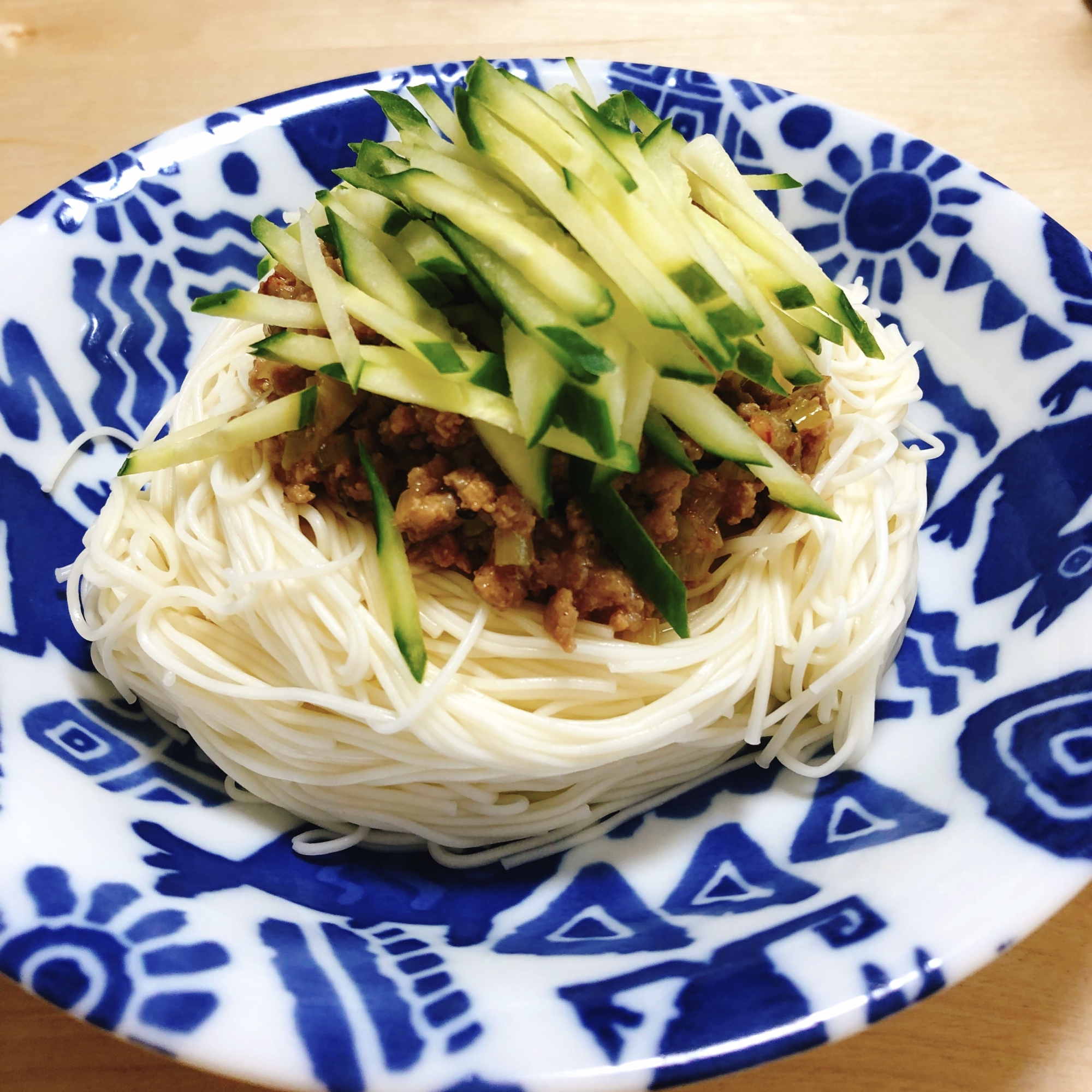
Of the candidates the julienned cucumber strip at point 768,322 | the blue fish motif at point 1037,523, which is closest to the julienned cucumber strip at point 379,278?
the julienned cucumber strip at point 768,322

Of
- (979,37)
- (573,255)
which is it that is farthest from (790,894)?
(979,37)

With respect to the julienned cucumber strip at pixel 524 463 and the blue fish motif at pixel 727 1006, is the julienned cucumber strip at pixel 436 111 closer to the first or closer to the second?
the julienned cucumber strip at pixel 524 463

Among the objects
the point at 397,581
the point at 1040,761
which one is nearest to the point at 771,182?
the point at 397,581

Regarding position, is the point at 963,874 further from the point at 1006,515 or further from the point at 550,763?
the point at 1006,515

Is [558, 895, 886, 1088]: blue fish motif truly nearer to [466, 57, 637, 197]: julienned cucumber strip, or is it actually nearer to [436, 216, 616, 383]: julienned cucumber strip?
[436, 216, 616, 383]: julienned cucumber strip

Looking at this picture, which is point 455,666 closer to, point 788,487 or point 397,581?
point 397,581
